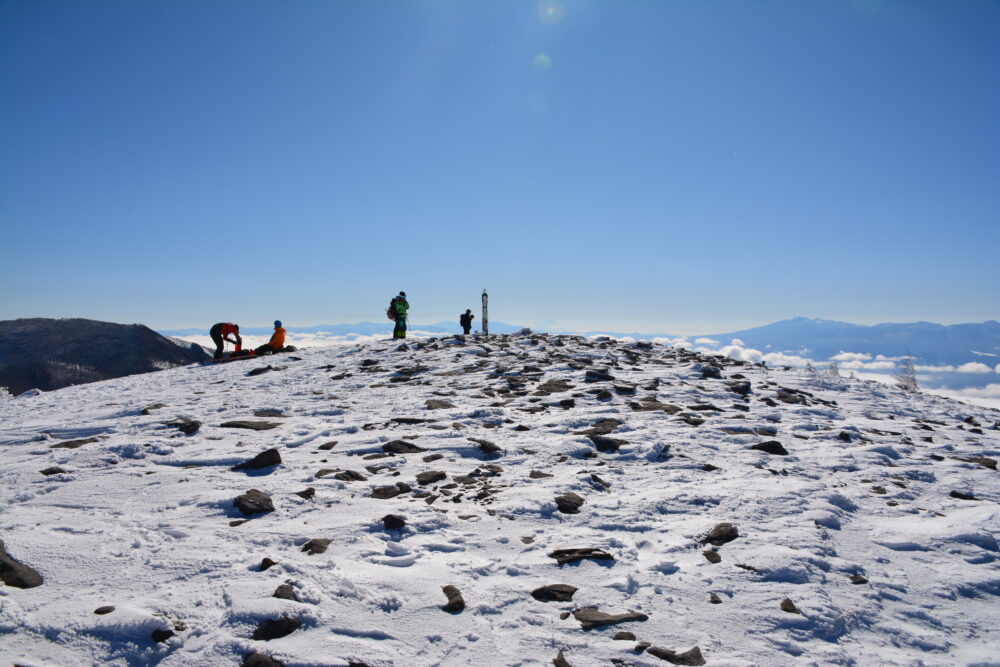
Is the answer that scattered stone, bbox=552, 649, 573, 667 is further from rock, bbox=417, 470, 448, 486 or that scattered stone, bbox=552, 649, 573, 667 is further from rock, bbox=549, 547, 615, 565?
rock, bbox=417, 470, 448, 486

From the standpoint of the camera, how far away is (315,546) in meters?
4.75

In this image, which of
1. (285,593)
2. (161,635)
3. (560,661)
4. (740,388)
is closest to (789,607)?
(560,661)

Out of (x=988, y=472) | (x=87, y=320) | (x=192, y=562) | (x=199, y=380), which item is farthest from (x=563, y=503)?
(x=87, y=320)

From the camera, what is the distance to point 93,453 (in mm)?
7547

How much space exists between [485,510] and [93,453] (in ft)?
22.3

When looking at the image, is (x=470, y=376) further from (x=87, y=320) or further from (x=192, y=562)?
(x=87, y=320)

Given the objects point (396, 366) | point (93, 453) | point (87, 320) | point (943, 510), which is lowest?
point (943, 510)

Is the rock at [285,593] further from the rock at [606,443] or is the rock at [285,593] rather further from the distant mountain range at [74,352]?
the distant mountain range at [74,352]

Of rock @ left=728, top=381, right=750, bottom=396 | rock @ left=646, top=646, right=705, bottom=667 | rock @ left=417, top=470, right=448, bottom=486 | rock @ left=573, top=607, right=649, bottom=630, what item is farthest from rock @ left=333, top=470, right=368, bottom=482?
rock @ left=728, top=381, right=750, bottom=396

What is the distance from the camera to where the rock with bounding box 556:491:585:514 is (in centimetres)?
573

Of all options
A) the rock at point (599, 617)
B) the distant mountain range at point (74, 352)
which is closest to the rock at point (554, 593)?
the rock at point (599, 617)

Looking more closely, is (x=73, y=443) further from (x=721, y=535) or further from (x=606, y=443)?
(x=721, y=535)

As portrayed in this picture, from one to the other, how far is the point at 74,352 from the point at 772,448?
211ft

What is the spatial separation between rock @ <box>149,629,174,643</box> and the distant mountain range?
50.0 metres
